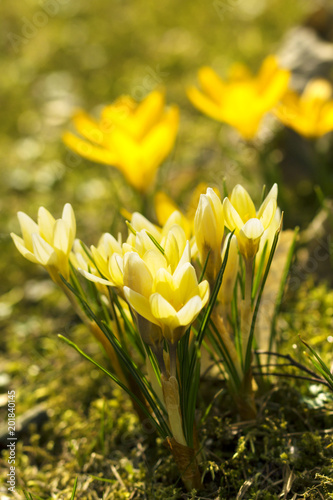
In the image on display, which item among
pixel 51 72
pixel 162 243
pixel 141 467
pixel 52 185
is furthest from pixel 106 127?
pixel 51 72

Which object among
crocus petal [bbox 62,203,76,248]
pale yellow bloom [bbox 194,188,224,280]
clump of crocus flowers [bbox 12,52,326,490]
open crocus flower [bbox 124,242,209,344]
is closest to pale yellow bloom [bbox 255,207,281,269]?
clump of crocus flowers [bbox 12,52,326,490]

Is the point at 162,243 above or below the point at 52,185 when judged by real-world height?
above

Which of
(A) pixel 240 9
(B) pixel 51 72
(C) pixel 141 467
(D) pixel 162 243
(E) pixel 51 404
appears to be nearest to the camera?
(D) pixel 162 243

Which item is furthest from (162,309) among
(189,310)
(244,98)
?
(244,98)

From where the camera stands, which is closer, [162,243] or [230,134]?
[162,243]

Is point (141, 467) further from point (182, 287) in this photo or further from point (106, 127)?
point (106, 127)

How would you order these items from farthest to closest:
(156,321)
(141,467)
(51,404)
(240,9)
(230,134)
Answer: (240,9)
(230,134)
(51,404)
(141,467)
(156,321)

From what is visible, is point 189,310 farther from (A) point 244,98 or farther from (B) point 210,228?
(A) point 244,98
